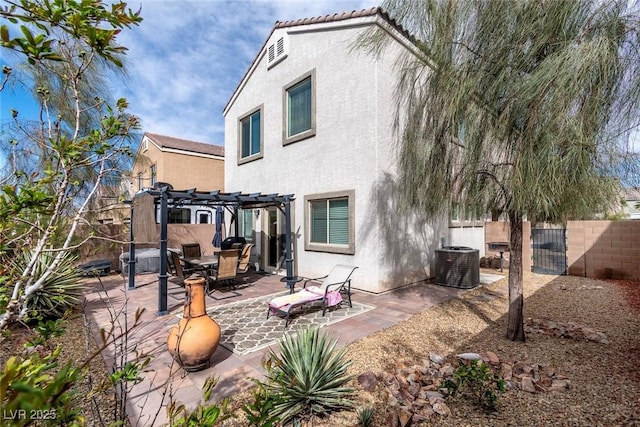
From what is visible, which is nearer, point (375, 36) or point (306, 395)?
point (306, 395)

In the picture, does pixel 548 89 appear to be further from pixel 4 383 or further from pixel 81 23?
pixel 4 383

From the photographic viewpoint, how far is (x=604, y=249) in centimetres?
1030

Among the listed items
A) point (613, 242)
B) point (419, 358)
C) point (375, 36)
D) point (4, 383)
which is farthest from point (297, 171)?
point (613, 242)

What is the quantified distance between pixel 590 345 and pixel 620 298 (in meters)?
4.64

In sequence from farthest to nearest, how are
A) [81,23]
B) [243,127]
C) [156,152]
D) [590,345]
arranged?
[156,152] → [243,127] → [590,345] → [81,23]

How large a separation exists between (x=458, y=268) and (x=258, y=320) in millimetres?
6432

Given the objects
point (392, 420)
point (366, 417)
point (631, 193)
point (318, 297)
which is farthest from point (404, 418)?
point (631, 193)

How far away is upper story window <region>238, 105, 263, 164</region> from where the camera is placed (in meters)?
12.3

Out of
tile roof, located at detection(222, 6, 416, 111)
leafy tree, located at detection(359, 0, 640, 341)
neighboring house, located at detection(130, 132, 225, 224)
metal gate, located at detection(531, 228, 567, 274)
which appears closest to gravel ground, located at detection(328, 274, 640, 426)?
leafy tree, located at detection(359, 0, 640, 341)

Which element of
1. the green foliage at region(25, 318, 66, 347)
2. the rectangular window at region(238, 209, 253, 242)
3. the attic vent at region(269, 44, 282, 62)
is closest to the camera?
the green foliage at region(25, 318, 66, 347)

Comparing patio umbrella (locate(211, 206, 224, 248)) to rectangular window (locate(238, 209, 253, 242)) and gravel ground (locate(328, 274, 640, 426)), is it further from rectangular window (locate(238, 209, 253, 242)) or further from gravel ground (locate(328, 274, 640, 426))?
gravel ground (locate(328, 274, 640, 426))

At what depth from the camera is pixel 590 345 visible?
4750 mm

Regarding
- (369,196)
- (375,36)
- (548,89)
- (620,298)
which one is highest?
(375,36)

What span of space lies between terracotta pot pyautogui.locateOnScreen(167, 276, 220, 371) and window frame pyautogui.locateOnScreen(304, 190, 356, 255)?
4952 millimetres
